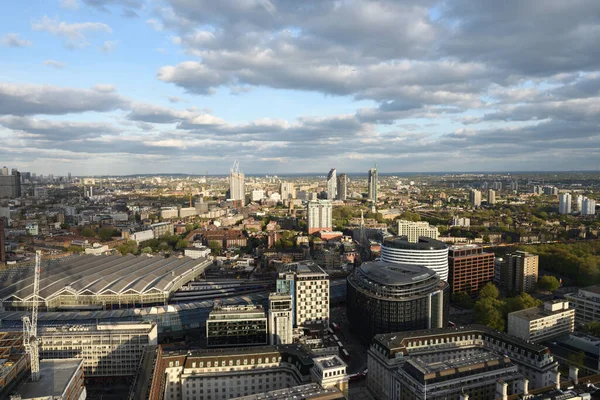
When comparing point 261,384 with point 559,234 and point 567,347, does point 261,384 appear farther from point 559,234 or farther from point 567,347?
point 559,234

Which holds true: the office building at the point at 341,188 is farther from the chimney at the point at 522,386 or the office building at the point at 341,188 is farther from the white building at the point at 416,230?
the chimney at the point at 522,386

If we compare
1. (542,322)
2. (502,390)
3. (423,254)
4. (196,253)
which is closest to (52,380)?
(502,390)

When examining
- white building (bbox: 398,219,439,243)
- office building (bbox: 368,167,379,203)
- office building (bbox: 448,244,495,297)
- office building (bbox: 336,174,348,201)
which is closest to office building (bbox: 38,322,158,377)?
office building (bbox: 448,244,495,297)

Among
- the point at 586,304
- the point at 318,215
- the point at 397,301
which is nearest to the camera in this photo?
the point at 397,301

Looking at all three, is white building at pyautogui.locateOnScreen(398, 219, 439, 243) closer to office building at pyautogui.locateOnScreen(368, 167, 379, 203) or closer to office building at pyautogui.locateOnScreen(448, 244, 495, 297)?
office building at pyautogui.locateOnScreen(448, 244, 495, 297)

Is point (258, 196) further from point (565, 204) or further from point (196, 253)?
point (565, 204)

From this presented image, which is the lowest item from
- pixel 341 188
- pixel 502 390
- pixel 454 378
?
pixel 454 378
